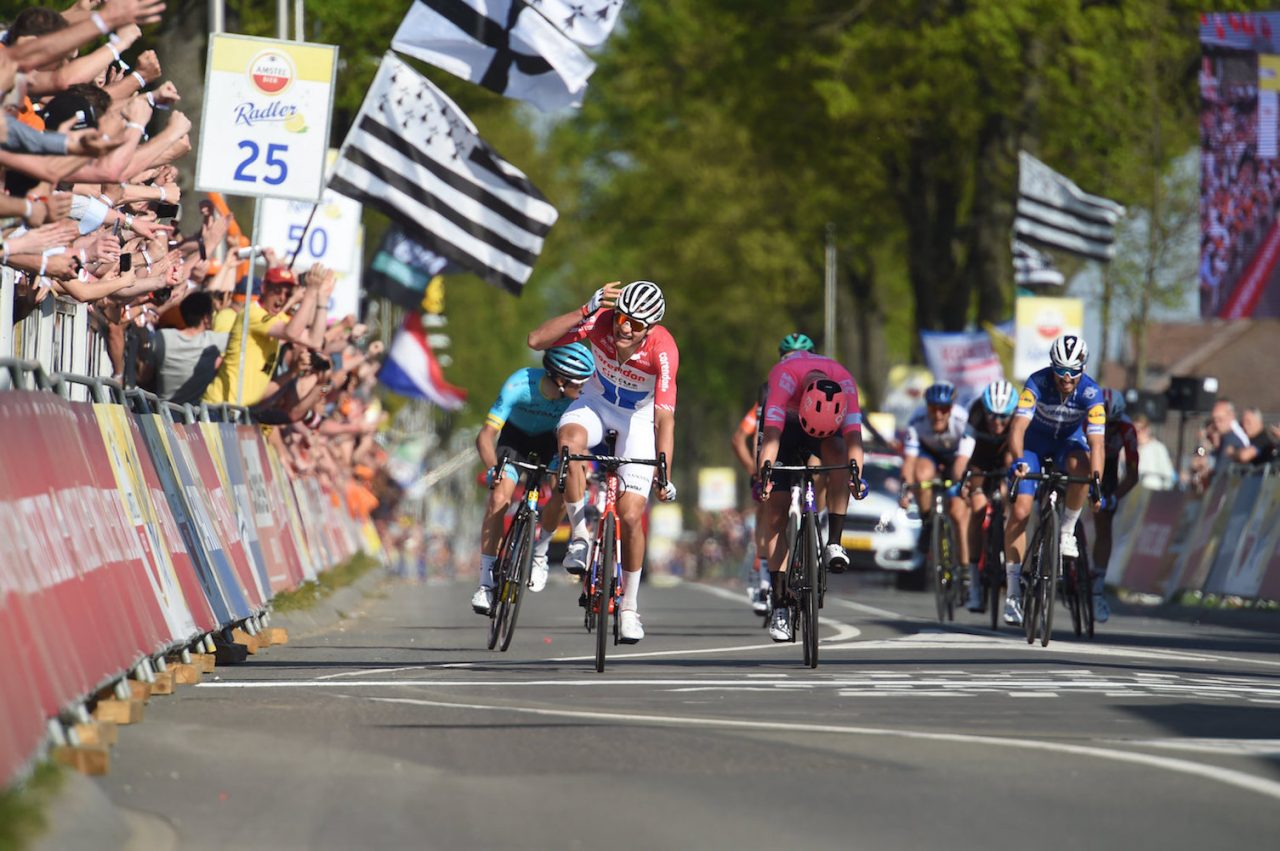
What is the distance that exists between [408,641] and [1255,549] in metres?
9.21

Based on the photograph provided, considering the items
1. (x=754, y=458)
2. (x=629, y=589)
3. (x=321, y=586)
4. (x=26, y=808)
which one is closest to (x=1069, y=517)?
(x=754, y=458)

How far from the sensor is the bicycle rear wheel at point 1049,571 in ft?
49.6

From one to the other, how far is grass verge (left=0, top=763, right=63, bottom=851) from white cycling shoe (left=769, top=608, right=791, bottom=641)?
279 inches

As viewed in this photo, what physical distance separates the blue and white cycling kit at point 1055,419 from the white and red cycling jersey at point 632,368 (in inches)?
139

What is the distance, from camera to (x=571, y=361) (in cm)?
1391

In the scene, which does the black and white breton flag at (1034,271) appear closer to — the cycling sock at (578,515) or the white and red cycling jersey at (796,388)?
the white and red cycling jersey at (796,388)

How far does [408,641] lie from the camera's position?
1558 centimetres

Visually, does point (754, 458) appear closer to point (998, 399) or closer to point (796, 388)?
point (998, 399)

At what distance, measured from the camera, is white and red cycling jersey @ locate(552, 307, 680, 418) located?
1273 centimetres

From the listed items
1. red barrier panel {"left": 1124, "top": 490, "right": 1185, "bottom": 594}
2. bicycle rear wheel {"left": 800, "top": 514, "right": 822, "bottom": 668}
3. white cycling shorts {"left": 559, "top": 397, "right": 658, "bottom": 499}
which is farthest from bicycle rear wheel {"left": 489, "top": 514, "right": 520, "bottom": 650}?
red barrier panel {"left": 1124, "top": 490, "right": 1185, "bottom": 594}

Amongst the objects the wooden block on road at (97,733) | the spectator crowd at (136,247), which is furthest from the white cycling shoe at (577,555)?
the wooden block on road at (97,733)

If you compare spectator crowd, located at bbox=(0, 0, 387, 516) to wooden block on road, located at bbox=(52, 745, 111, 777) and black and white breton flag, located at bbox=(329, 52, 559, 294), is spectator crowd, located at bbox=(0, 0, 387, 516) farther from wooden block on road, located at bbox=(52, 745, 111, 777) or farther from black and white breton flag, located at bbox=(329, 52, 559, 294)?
wooden block on road, located at bbox=(52, 745, 111, 777)

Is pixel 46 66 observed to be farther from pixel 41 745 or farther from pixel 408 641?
pixel 408 641

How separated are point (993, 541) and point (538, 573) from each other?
5.06 metres
